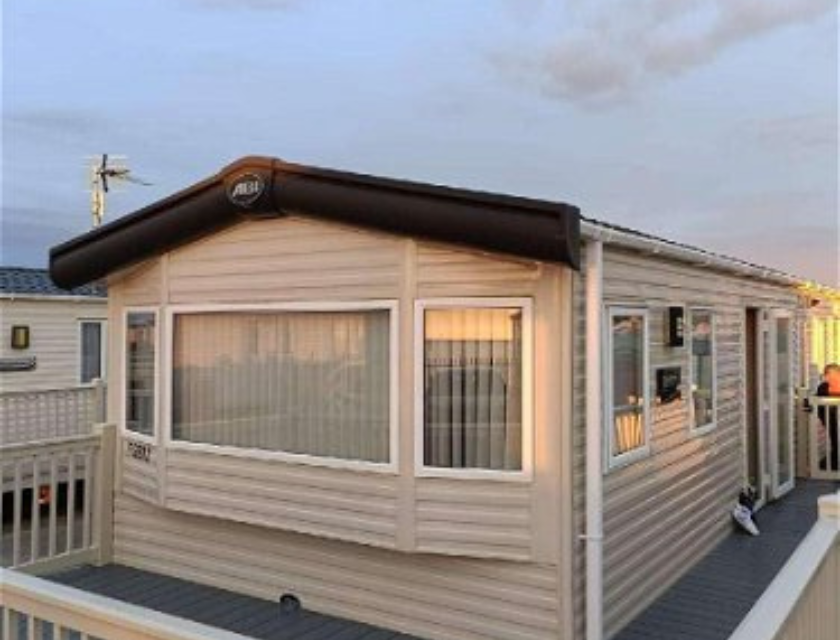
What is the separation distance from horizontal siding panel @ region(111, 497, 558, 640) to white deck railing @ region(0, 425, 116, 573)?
21 cm

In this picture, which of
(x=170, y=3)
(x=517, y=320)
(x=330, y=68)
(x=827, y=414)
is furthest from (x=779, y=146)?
(x=517, y=320)

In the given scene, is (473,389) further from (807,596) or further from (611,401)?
(807,596)

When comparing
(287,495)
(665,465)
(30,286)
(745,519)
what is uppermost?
(30,286)

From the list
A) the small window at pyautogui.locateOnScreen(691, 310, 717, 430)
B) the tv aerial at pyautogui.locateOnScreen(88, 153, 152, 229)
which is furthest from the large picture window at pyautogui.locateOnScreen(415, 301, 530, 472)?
the tv aerial at pyautogui.locateOnScreen(88, 153, 152, 229)

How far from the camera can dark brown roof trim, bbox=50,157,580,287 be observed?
4.65 meters

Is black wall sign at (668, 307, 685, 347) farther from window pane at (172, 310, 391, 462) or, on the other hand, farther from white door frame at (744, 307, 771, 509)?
white door frame at (744, 307, 771, 509)

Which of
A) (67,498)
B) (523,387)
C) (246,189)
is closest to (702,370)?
(523,387)

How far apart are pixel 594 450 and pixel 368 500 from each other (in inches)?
61.8

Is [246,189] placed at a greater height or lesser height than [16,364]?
greater

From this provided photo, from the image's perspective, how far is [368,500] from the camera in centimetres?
559

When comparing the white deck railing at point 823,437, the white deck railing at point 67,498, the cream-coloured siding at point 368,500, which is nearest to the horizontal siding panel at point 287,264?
the cream-coloured siding at point 368,500

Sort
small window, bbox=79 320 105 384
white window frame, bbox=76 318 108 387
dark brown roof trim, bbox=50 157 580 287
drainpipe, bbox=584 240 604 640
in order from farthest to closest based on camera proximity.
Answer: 1. small window, bbox=79 320 105 384
2. white window frame, bbox=76 318 108 387
3. drainpipe, bbox=584 240 604 640
4. dark brown roof trim, bbox=50 157 580 287

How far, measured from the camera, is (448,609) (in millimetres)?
5430

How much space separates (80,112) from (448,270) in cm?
1585
